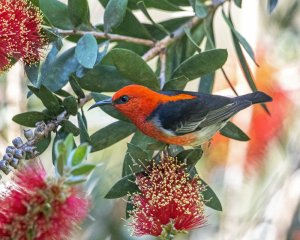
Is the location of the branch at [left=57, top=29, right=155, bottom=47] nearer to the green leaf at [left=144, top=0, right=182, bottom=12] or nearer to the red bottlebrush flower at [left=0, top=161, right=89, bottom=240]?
the green leaf at [left=144, top=0, right=182, bottom=12]

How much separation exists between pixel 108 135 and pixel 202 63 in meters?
0.27

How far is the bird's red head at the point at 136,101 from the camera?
1.63m

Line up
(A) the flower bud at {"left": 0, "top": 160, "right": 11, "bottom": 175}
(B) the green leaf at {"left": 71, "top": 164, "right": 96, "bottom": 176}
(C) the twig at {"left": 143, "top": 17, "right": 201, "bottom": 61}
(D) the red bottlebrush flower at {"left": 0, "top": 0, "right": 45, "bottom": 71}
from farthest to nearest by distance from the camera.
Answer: (C) the twig at {"left": 143, "top": 17, "right": 201, "bottom": 61}
(D) the red bottlebrush flower at {"left": 0, "top": 0, "right": 45, "bottom": 71}
(A) the flower bud at {"left": 0, "top": 160, "right": 11, "bottom": 175}
(B) the green leaf at {"left": 71, "top": 164, "right": 96, "bottom": 176}

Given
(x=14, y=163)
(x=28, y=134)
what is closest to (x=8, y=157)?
(x=14, y=163)

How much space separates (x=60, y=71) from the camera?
1632mm

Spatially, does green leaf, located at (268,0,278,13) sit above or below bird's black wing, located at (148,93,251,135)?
above

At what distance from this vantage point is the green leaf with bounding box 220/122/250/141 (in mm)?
1656

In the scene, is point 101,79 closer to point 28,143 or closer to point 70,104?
point 70,104

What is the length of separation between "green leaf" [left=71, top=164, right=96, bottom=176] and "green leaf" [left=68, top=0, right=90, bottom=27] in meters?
0.63

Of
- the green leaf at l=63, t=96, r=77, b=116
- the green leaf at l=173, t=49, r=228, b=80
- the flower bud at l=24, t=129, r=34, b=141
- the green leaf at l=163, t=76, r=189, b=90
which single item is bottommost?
the flower bud at l=24, t=129, r=34, b=141

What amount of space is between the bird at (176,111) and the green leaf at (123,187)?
0.18 meters

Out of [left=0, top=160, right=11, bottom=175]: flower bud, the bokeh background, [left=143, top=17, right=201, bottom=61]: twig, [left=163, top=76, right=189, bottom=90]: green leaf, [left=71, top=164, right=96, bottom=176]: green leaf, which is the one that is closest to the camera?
[left=71, top=164, right=96, bottom=176]: green leaf

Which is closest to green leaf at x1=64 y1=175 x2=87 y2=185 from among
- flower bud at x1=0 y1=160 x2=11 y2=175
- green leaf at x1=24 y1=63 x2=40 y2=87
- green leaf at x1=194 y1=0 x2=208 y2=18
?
flower bud at x1=0 y1=160 x2=11 y2=175

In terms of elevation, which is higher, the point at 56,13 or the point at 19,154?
the point at 56,13
